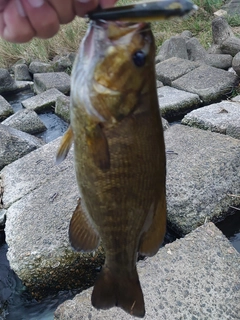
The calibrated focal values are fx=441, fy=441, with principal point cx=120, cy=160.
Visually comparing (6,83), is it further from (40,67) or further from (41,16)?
(41,16)

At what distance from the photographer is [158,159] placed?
59.6 inches

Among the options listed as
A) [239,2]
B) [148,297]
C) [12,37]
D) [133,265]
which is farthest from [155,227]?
[239,2]

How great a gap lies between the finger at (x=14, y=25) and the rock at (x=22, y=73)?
9.78 meters

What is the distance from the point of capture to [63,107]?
7465mm

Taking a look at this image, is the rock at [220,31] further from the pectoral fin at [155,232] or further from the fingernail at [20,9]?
the fingernail at [20,9]

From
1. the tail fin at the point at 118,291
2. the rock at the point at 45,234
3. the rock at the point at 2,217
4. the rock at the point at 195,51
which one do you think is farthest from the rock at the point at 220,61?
the tail fin at the point at 118,291

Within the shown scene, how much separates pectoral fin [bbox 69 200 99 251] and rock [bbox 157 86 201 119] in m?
4.91

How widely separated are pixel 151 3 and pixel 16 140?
483 cm

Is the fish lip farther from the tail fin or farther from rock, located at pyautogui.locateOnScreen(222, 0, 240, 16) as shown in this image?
rock, located at pyautogui.locateOnScreen(222, 0, 240, 16)

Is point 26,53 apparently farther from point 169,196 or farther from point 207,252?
point 207,252

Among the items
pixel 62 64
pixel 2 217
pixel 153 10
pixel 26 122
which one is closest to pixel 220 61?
pixel 26 122

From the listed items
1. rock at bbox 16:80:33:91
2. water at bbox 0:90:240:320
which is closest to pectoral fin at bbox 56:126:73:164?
water at bbox 0:90:240:320

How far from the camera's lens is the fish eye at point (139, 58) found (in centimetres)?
137

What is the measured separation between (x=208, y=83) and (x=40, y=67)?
5192 millimetres
